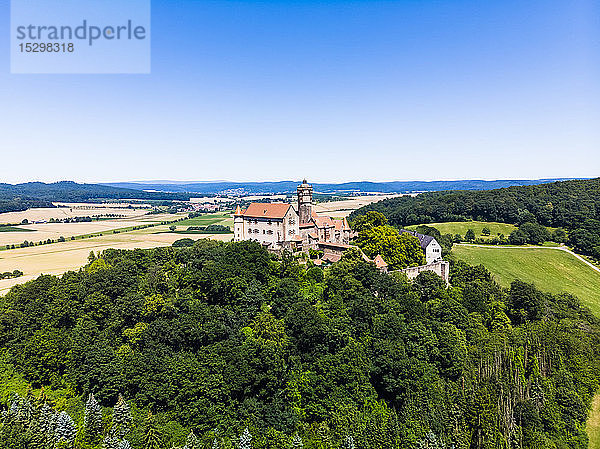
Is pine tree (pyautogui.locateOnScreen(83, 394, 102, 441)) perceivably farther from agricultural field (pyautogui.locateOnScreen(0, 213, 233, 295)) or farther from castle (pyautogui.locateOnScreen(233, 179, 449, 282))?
agricultural field (pyautogui.locateOnScreen(0, 213, 233, 295))

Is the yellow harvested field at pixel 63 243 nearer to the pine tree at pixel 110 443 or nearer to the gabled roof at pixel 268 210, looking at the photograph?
the gabled roof at pixel 268 210

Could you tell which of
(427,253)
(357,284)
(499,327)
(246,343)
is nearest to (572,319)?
(499,327)

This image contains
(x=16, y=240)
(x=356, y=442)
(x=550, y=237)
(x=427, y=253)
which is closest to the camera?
(x=356, y=442)

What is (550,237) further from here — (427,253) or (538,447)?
(538,447)

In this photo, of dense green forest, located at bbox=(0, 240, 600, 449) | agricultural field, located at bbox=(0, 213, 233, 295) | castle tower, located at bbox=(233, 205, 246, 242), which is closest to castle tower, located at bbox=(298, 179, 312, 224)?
castle tower, located at bbox=(233, 205, 246, 242)

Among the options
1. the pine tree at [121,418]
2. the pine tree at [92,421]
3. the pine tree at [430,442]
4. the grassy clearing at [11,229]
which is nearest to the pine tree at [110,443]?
the pine tree at [121,418]

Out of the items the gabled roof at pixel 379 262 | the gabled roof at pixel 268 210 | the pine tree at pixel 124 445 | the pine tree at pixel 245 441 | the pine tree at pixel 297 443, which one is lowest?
the pine tree at pixel 297 443
